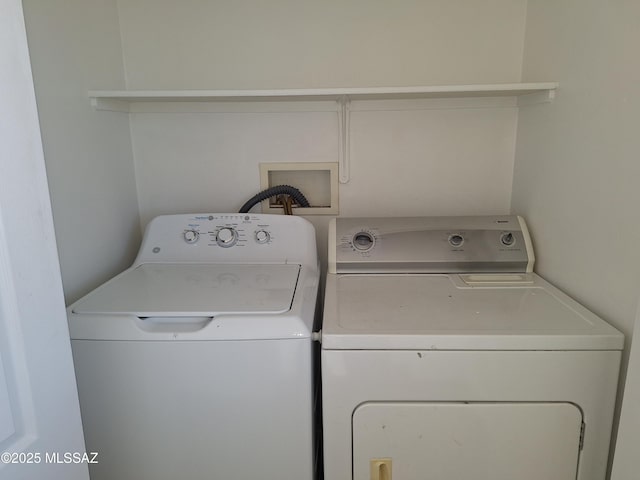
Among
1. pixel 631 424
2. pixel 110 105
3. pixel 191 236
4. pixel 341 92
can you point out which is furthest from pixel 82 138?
pixel 631 424

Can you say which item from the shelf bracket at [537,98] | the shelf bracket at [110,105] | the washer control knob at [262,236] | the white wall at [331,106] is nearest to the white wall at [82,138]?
the shelf bracket at [110,105]

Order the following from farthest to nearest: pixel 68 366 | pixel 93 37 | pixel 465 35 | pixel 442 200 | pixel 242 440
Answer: pixel 442 200 < pixel 465 35 < pixel 93 37 < pixel 242 440 < pixel 68 366

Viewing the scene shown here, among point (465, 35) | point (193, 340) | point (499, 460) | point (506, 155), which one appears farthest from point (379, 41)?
point (499, 460)

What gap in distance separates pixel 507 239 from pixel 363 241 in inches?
19.4

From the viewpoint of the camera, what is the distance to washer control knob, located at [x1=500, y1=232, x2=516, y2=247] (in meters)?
1.58

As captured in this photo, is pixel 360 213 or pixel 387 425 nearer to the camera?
pixel 387 425

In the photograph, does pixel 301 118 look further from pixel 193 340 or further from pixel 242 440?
pixel 242 440

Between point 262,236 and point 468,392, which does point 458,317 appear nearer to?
point 468,392

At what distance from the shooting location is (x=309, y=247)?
1.64 m

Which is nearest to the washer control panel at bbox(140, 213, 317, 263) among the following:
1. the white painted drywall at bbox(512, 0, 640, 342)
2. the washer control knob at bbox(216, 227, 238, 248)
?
the washer control knob at bbox(216, 227, 238, 248)

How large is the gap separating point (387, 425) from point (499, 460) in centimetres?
30

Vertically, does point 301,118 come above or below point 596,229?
above

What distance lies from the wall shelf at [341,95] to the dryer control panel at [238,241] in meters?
0.38

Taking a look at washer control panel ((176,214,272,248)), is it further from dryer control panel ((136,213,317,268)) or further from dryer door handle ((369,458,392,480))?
dryer door handle ((369,458,392,480))
